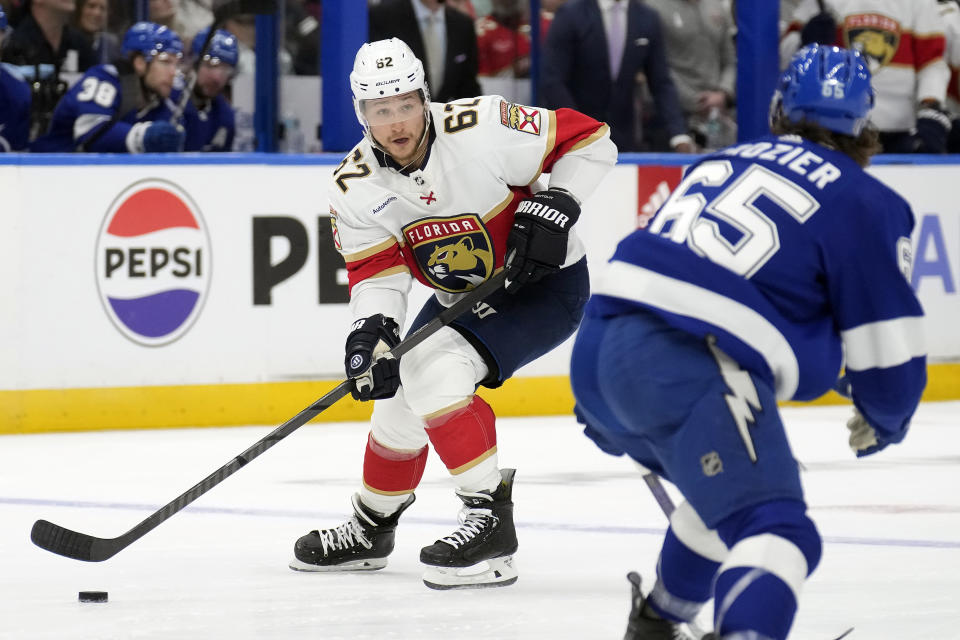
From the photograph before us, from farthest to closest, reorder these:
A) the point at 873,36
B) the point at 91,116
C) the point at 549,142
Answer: the point at 873,36, the point at 91,116, the point at 549,142

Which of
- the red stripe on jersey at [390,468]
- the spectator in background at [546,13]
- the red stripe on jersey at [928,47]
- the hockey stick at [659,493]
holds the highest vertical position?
the spectator in background at [546,13]

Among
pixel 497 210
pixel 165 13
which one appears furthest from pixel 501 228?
pixel 165 13

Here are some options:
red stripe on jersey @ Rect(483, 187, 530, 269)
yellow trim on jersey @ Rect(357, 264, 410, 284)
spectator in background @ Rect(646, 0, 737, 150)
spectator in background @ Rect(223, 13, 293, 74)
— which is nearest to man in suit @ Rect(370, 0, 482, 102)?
spectator in background @ Rect(223, 13, 293, 74)

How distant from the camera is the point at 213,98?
6.10 metres

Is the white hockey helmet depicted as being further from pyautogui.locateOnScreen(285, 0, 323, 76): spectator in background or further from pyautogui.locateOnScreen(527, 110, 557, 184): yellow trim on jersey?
pyautogui.locateOnScreen(285, 0, 323, 76): spectator in background

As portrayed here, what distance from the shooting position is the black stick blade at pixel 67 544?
10.2 ft

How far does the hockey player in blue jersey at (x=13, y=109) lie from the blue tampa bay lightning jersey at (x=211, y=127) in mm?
651

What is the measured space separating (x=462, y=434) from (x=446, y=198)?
0.51m

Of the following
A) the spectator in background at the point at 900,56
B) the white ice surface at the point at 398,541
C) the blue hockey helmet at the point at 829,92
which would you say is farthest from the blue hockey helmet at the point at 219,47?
the blue hockey helmet at the point at 829,92

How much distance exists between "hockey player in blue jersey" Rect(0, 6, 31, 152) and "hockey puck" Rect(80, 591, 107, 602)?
119 inches

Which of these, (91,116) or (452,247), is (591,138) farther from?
(91,116)

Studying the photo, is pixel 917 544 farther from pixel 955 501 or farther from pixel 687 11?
pixel 687 11

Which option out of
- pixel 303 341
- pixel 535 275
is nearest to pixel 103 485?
pixel 303 341

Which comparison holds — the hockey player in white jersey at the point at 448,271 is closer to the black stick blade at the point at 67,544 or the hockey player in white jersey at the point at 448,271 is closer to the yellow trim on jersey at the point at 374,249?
the yellow trim on jersey at the point at 374,249
